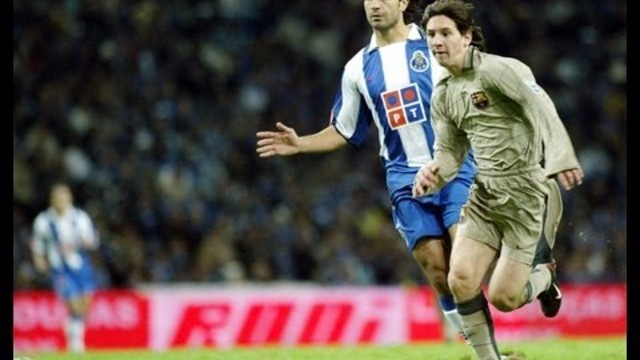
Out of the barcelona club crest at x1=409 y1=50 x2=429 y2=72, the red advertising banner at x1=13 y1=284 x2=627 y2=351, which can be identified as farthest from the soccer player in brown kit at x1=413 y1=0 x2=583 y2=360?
the red advertising banner at x1=13 y1=284 x2=627 y2=351

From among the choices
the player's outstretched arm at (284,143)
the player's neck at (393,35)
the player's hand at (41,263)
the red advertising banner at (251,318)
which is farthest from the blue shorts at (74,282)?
the player's neck at (393,35)

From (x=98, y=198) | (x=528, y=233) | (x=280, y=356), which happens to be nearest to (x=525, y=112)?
(x=528, y=233)

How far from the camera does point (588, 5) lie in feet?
76.9

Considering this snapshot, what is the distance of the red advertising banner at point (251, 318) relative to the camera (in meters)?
17.2

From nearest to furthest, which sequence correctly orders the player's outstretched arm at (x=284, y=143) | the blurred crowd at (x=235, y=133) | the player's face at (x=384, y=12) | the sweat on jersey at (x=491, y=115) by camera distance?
the sweat on jersey at (x=491, y=115) < the player's face at (x=384, y=12) < the player's outstretched arm at (x=284, y=143) < the blurred crowd at (x=235, y=133)

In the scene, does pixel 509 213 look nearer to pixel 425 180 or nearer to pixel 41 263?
pixel 425 180

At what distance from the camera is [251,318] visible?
56.7 feet

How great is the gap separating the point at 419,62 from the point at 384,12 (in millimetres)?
421

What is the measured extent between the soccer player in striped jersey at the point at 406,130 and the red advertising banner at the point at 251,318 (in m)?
8.11

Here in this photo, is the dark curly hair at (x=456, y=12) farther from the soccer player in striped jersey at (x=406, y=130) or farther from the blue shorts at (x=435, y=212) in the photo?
the blue shorts at (x=435, y=212)

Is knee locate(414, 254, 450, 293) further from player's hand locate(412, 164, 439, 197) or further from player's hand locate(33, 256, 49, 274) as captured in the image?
player's hand locate(33, 256, 49, 274)

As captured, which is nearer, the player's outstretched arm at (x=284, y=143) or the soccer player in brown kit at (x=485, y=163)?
the soccer player in brown kit at (x=485, y=163)

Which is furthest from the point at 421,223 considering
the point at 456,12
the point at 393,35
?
the point at 456,12

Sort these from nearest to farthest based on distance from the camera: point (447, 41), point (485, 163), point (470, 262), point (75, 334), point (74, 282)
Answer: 1. point (447, 41)
2. point (470, 262)
3. point (485, 163)
4. point (75, 334)
5. point (74, 282)
